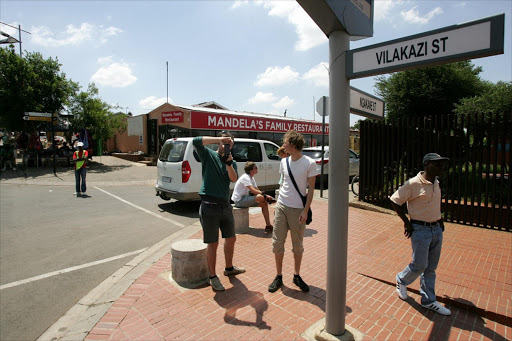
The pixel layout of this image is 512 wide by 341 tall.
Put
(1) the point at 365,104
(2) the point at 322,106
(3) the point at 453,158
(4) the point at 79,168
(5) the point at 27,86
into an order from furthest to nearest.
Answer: (5) the point at 27,86
(4) the point at 79,168
(2) the point at 322,106
(3) the point at 453,158
(1) the point at 365,104

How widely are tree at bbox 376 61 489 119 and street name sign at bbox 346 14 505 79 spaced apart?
2010 centimetres

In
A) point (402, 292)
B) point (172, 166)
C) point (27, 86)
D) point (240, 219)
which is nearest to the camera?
point (402, 292)

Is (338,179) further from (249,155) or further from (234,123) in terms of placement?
(234,123)

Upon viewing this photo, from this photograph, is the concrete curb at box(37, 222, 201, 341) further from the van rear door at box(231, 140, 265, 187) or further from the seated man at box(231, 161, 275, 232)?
the van rear door at box(231, 140, 265, 187)

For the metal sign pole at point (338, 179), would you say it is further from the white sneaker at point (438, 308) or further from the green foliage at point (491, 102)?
the green foliage at point (491, 102)

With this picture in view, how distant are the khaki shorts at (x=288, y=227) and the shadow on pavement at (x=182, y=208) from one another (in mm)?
4139

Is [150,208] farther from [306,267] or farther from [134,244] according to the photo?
[306,267]

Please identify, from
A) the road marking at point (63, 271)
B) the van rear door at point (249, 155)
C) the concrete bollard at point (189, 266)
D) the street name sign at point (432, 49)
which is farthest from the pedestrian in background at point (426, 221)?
the van rear door at point (249, 155)

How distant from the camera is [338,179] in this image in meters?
2.51

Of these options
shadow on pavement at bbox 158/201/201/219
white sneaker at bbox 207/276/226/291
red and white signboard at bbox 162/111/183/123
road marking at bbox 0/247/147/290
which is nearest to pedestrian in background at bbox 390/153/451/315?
white sneaker at bbox 207/276/226/291

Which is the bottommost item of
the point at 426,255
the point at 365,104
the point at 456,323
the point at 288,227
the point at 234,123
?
the point at 456,323

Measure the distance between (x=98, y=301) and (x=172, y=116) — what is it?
55.3 ft

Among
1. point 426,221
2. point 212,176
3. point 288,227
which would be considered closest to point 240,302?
point 288,227

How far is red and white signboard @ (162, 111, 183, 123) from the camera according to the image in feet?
61.7
